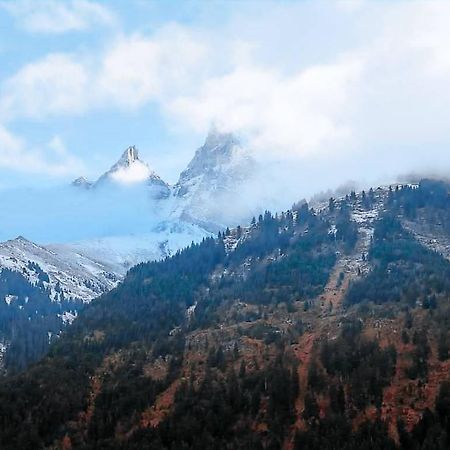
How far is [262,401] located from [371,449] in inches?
1785

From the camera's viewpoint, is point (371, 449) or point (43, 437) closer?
point (371, 449)

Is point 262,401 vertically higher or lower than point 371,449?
higher

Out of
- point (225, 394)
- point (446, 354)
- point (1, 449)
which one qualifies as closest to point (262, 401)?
point (225, 394)

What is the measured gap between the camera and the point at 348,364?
647 ft

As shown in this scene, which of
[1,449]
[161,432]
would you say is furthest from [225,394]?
[1,449]

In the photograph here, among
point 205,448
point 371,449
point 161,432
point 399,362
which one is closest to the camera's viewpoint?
point 371,449

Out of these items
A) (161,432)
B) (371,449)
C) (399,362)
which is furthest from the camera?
(399,362)

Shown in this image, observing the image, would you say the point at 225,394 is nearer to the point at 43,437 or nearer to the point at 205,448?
the point at 205,448

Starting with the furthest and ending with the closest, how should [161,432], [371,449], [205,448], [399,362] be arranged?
1. [399,362]
2. [161,432]
3. [205,448]
4. [371,449]

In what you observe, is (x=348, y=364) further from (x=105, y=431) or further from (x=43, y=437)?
(x=43, y=437)

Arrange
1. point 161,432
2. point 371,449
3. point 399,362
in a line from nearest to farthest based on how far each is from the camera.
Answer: point 371,449
point 161,432
point 399,362

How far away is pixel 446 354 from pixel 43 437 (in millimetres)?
122042

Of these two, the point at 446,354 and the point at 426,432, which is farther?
the point at 446,354

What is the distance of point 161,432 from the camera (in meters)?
183
